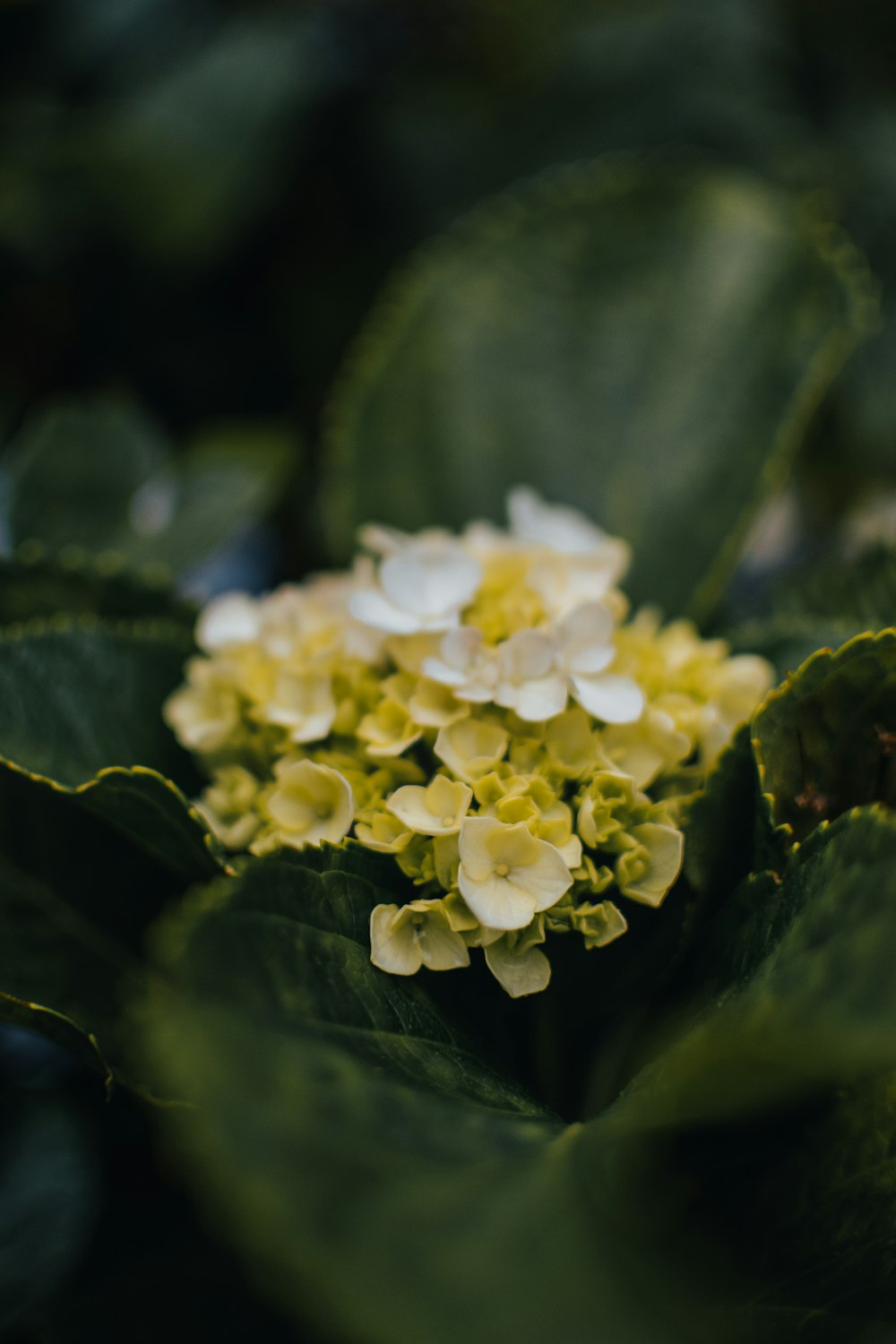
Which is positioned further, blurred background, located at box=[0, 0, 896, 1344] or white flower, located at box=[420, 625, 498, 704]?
blurred background, located at box=[0, 0, 896, 1344]

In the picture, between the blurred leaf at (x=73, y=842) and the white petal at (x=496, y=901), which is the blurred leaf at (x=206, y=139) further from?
the white petal at (x=496, y=901)

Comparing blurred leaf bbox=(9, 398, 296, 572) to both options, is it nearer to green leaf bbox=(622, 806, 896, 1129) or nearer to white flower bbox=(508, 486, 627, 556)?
white flower bbox=(508, 486, 627, 556)

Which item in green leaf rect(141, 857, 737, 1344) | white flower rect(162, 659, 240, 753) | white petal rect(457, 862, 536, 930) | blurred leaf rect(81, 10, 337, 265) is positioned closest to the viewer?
green leaf rect(141, 857, 737, 1344)

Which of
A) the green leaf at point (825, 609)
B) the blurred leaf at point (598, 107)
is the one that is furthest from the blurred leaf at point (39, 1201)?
the blurred leaf at point (598, 107)

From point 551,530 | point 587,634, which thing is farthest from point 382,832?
point 551,530

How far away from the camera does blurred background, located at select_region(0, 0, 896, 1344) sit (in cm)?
126

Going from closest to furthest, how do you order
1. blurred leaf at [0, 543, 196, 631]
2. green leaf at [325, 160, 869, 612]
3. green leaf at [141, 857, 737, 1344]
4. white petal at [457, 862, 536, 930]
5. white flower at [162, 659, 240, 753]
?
green leaf at [141, 857, 737, 1344] < white petal at [457, 862, 536, 930] < white flower at [162, 659, 240, 753] < blurred leaf at [0, 543, 196, 631] < green leaf at [325, 160, 869, 612]

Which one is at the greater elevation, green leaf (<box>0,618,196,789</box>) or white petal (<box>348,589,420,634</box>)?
white petal (<box>348,589,420,634</box>)

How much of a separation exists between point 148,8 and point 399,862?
1.33m

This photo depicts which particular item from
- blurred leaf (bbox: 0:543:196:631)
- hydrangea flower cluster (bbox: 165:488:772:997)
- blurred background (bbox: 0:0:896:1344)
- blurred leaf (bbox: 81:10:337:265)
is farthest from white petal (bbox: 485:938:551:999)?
blurred leaf (bbox: 81:10:337:265)

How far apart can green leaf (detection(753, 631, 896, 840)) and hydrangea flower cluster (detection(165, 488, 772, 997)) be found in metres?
0.04

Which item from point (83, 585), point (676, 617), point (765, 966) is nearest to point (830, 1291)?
point (765, 966)

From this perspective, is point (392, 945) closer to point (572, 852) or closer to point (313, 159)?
point (572, 852)

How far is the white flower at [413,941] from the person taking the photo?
17.3 inches
